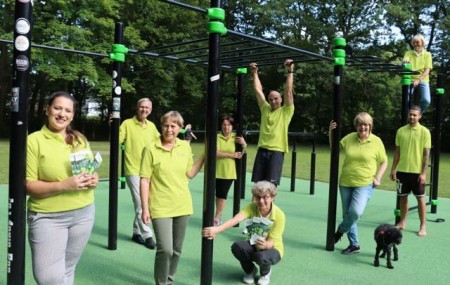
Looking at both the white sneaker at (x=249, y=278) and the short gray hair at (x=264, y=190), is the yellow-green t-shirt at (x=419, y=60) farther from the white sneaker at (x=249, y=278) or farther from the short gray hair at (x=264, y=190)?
the white sneaker at (x=249, y=278)

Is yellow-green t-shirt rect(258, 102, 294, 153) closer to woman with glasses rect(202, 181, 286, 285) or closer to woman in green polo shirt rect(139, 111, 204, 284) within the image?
woman with glasses rect(202, 181, 286, 285)

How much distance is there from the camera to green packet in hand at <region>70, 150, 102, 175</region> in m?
2.43

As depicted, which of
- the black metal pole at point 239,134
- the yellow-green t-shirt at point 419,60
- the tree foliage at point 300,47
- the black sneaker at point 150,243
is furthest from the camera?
the tree foliage at point 300,47

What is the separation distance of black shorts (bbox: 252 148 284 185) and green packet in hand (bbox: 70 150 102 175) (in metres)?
2.62

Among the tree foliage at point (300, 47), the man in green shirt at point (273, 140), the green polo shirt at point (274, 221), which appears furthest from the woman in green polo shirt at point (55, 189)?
the tree foliage at point (300, 47)

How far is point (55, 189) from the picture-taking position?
2379 millimetres

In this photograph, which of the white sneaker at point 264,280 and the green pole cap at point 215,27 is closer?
the green pole cap at point 215,27

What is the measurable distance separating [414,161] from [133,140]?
3379 millimetres

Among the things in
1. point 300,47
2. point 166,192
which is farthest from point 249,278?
point 300,47

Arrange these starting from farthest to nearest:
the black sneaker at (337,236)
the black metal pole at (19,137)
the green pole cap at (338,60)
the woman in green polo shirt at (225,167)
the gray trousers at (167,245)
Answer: the woman in green polo shirt at (225,167), the black sneaker at (337,236), the green pole cap at (338,60), the gray trousers at (167,245), the black metal pole at (19,137)

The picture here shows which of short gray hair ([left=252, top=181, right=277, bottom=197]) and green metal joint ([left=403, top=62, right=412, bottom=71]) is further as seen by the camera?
green metal joint ([left=403, top=62, right=412, bottom=71])

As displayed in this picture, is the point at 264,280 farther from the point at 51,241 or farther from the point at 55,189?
the point at 55,189

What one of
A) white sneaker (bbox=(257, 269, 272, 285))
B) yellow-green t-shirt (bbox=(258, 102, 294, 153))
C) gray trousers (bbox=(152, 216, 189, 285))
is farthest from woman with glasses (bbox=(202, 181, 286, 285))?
yellow-green t-shirt (bbox=(258, 102, 294, 153))

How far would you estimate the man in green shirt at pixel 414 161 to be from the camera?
551 cm
